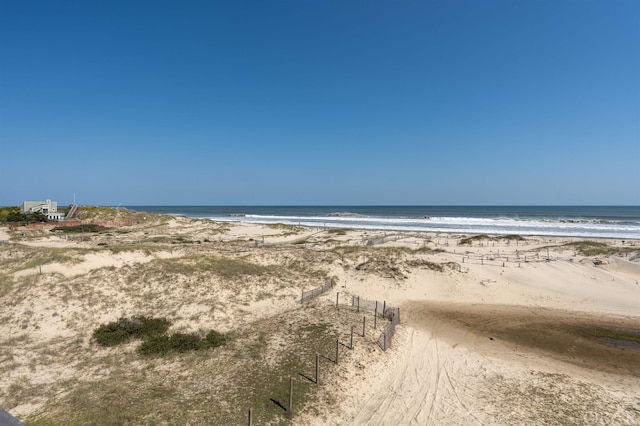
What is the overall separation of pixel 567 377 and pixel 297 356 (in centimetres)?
1260

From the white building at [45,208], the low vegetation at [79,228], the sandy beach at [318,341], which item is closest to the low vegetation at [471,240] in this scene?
the sandy beach at [318,341]

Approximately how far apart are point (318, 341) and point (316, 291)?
31.3 feet

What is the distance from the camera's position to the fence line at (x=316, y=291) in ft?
80.7

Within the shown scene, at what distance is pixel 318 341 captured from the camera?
54.6ft

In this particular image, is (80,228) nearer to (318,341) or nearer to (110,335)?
(110,335)

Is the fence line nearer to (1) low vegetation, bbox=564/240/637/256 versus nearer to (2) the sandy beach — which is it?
(2) the sandy beach

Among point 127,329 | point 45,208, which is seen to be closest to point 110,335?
point 127,329

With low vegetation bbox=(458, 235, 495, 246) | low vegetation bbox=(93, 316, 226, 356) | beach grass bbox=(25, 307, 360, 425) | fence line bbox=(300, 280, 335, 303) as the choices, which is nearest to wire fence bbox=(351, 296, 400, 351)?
beach grass bbox=(25, 307, 360, 425)

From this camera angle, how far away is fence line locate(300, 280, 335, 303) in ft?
80.7

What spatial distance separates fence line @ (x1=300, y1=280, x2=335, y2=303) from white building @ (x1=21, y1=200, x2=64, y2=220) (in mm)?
74168

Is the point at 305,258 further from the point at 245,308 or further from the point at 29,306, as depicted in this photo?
the point at 29,306

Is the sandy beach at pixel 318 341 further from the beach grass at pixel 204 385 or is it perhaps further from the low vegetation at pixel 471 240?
the low vegetation at pixel 471 240

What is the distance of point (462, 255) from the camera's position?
138 ft

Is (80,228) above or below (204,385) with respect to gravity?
above
